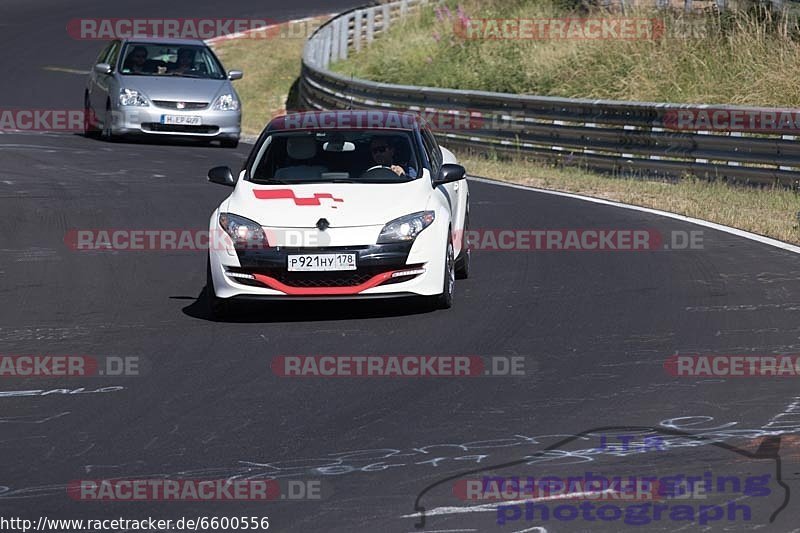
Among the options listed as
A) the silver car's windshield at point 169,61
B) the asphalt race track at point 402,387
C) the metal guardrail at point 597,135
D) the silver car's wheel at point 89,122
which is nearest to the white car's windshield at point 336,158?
the asphalt race track at point 402,387

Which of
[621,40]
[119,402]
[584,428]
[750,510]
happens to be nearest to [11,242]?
[119,402]

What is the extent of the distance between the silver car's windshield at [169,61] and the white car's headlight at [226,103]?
0.72 metres

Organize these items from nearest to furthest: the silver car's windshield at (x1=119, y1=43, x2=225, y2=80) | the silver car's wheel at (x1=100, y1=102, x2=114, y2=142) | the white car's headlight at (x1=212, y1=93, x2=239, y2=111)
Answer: the white car's headlight at (x1=212, y1=93, x2=239, y2=111) < the silver car's wheel at (x1=100, y1=102, x2=114, y2=142) < the silver car's windshield at (x1=119, y1=43, x2=225, y2=80)

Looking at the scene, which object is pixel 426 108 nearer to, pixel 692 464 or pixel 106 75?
pixel 106 75

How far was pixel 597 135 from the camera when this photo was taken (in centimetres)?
2064

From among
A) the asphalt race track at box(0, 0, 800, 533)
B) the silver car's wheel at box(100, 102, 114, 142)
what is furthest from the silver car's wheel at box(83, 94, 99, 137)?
the asphalt race track at box(0, 0, 800, 533)

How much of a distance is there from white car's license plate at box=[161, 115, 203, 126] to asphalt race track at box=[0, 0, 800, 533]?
286 inches

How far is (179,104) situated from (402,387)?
15.4m

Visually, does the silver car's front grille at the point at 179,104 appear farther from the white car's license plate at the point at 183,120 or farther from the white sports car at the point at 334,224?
the white sports car at the point at 334,224

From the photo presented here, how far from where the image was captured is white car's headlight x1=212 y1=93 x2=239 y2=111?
23312 millimetres

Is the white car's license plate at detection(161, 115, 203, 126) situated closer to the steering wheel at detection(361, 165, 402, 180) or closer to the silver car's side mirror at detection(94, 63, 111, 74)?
the silver car's side mirror at detection(94, 63, 111, 74)

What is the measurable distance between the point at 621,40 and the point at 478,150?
5401 millimetres

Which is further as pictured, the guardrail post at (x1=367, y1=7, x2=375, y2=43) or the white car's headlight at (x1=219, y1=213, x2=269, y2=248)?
the guardrail post at (x1=367, y1=7, x2=375, y2=43)

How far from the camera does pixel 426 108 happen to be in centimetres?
→ 2408
